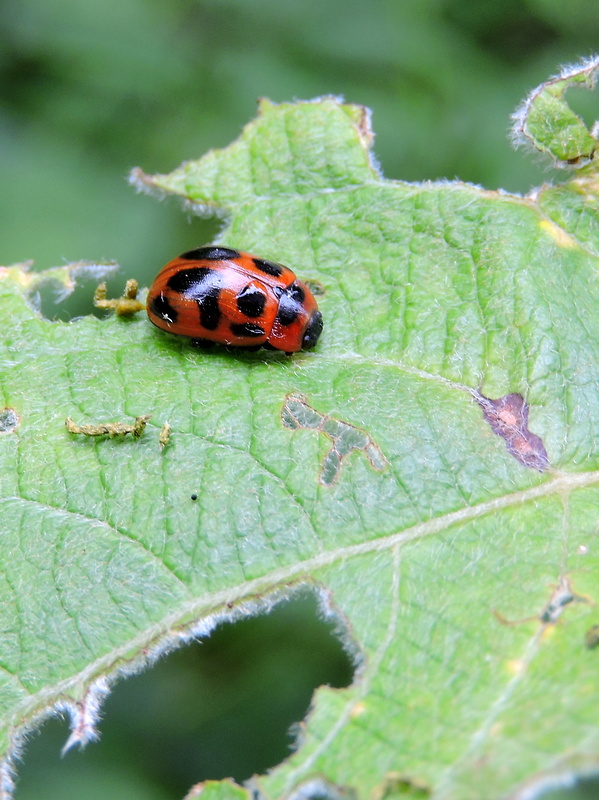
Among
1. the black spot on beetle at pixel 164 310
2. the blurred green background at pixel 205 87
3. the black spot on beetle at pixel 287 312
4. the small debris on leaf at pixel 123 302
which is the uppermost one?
the blurred green background at pixel 205 87

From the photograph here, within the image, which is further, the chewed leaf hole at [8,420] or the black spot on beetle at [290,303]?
the black spot on beetle at [290,303]

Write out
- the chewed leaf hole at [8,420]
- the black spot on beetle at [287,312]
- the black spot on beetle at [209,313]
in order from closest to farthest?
the chewed leaf hole at [8,420] → the black spot on beetle at [287,312] → the black spot on beetle at [209,313]

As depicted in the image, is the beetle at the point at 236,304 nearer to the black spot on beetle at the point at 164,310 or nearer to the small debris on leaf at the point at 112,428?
the black spot on beetle at the point at 164,310

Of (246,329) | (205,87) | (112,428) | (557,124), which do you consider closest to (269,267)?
(246,329)

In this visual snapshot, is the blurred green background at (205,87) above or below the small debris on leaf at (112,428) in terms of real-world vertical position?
above

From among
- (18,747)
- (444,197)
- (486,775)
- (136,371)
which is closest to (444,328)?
(444,197)

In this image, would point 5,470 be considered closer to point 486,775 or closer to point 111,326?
point 111,326

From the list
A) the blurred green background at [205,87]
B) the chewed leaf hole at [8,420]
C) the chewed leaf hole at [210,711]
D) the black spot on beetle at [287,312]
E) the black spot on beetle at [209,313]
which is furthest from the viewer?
the blurred green background at [205,87]

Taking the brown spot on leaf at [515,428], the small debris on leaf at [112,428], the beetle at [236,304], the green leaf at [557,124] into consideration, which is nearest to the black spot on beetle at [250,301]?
the beetle at [236,304]
